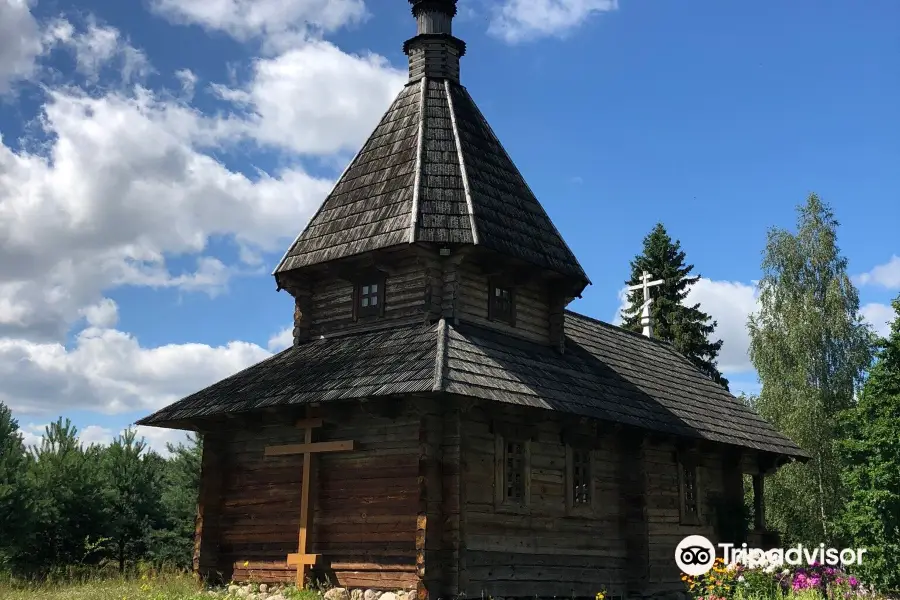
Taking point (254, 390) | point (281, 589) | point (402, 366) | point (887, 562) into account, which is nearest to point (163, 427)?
point (254, 390)

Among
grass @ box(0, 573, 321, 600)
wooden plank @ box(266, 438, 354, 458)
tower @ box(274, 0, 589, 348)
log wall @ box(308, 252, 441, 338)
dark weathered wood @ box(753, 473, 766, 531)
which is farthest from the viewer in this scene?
dark weathered wood @ box(753, 473, 766, 531)

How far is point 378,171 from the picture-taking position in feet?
56.6

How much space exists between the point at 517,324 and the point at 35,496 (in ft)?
37.0

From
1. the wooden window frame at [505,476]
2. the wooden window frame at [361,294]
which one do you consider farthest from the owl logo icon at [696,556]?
the wooden window frame at [361,294]

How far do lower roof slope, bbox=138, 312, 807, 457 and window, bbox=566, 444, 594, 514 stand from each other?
0.94m

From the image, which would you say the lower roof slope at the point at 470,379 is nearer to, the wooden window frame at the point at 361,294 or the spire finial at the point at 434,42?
the wooden window frame at the point at 361,294

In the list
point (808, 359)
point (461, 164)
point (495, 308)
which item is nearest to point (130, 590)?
point (495, 308)

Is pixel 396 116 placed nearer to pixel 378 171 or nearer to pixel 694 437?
pixel 378 171

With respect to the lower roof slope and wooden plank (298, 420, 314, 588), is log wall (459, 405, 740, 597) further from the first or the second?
wooden plank (298, 420, 314, 588)

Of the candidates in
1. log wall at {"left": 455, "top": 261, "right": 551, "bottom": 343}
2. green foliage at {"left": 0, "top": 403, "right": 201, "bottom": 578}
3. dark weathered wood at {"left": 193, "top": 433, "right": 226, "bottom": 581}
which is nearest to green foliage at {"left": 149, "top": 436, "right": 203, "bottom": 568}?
green foliage at {"left": 0, "top": 403, "right": 201, "bottom": 578}

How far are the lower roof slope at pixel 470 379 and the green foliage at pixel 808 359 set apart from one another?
759cm

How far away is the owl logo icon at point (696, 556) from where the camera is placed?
12.4 metres

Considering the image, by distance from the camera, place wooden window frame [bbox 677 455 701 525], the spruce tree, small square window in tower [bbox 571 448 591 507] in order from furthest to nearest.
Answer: the spruce tree < wooden window frame [bbox 677 455 701 525] < small square window in tower [bbox 571 448 591 507]

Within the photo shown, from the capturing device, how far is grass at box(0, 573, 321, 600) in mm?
13734
